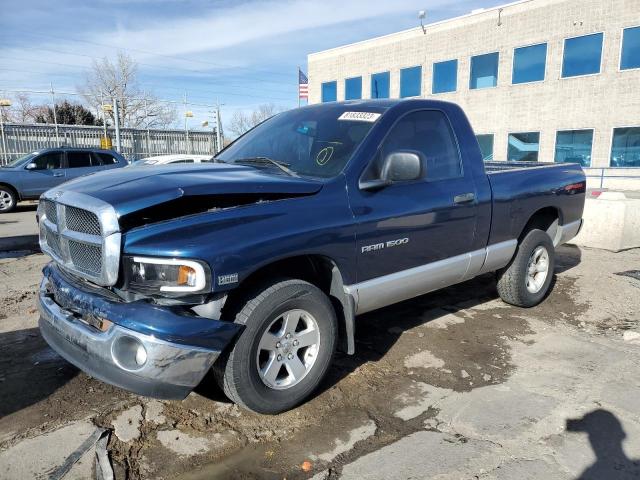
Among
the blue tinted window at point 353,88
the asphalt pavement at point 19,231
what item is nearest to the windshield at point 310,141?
the asphalt pavement at point 19,231

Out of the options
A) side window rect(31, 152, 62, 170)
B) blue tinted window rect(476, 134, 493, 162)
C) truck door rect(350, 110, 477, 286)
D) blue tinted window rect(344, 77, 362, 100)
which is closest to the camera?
truck door rect(350, 110, 477, 286)

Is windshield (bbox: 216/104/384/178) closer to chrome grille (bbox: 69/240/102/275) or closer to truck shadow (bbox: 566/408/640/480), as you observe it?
chrome grille (bbox: 69/240/102/275)

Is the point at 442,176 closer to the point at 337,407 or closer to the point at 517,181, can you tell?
the point at 517,181

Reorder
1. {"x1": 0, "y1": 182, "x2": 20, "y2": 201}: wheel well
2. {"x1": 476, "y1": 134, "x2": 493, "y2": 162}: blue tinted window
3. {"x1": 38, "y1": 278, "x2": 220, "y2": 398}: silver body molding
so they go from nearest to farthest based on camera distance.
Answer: {"x1": 38, "y1": 278, "x2": 220, "y2": 398}: silver body molding
{"x1": 0, "y1": 182, "x2": 20, "y2": 201}: wheel well
{"x1": 476, "y1": 134, "x2": 493, "y2": 162}: blue tinted window

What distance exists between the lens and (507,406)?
339 centimetres

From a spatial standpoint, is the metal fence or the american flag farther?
the american flag

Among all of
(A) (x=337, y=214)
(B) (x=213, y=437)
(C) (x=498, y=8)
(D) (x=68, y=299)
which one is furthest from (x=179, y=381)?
(C) (x=498, y=8)

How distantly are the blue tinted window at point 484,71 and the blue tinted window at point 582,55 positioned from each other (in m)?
3.19

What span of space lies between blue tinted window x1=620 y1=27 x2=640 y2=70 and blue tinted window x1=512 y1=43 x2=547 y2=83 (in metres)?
3.13

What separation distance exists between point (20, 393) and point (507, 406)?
3.28m

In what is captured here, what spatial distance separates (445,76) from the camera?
83.8ft

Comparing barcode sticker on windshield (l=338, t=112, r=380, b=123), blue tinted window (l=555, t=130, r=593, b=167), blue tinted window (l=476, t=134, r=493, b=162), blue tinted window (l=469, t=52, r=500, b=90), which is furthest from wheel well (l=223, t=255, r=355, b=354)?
blue tinted window (l=469, t=52, r=500, b=90)

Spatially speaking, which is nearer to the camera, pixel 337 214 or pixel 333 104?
pixel 337 214

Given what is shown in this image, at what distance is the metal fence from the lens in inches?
765
